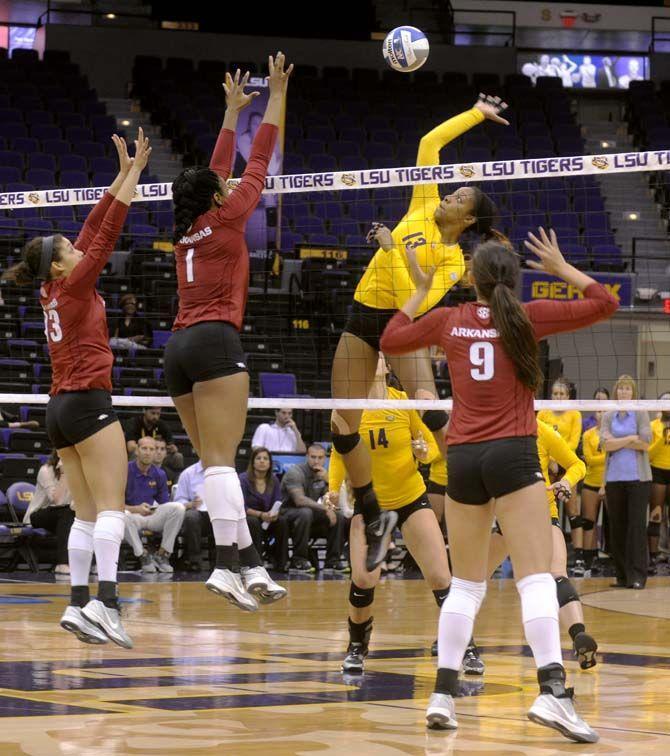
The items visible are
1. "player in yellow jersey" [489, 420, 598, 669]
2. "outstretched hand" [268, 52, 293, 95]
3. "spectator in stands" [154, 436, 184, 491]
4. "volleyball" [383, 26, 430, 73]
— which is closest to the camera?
"outstretched hand" [268, 52, 293, 95]

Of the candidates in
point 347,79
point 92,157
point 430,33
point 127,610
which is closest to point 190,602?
point 127,610

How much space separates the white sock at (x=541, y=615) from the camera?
17.1 ft

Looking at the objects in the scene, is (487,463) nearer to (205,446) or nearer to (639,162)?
(205,446)

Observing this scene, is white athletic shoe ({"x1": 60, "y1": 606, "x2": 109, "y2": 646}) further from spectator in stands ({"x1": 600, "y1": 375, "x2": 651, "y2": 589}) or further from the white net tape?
spectator in stands ({"x1": 600, "y1": 375, "x2": 651, "y2": 589})

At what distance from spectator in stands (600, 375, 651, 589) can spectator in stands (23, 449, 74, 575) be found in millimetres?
5148

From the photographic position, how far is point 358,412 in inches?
305

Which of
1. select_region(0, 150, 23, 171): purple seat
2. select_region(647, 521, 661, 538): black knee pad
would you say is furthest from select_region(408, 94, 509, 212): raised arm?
select_region(0, 150, 23, 171): purple seat

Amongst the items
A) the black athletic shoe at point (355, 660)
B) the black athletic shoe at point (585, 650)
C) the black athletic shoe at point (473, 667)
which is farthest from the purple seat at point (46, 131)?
the black athletic shoe at point (585, 650)

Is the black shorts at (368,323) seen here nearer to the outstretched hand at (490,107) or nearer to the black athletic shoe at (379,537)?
the black athletic shoe at (379,537)

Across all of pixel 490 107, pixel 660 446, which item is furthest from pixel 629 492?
pixel 490 107

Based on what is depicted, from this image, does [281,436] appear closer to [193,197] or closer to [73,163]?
[73,163]

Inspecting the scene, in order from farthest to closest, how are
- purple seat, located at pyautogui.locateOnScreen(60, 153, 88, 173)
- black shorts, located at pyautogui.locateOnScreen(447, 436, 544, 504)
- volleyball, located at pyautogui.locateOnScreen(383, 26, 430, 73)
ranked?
purple seat, located at pyautogui.locateOnScreen(60, 153, 88, 173) → volleyball, located at pyautogui.locateOnScreen(383, 26, 430, 73) → black shorts, located at pyautogui.locateOnScreen(447, 436, 544, 504)

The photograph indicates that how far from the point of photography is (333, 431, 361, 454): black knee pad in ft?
25.2

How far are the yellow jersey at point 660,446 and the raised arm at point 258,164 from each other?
900 cm
